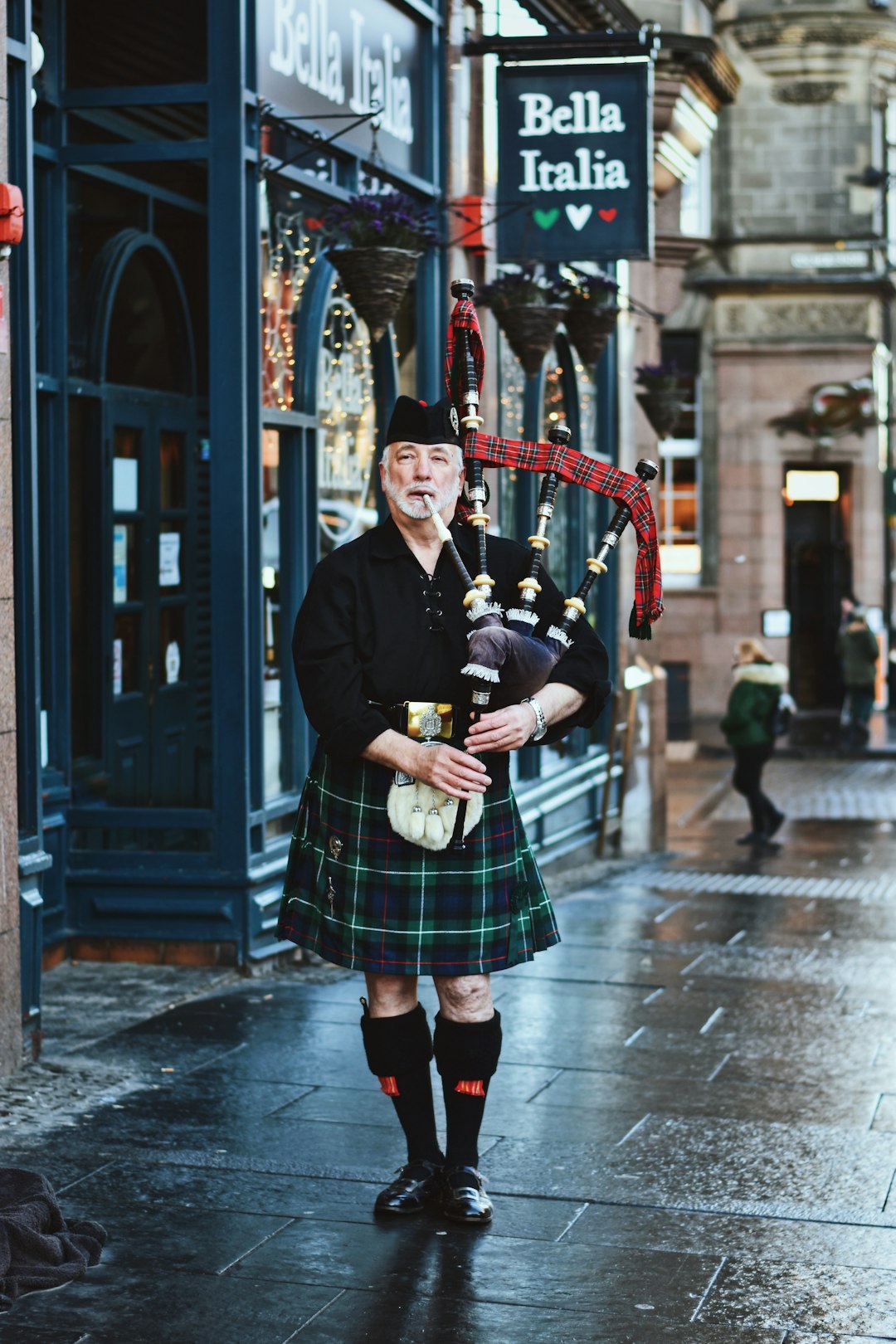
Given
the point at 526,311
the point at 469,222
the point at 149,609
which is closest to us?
the point at 149,609

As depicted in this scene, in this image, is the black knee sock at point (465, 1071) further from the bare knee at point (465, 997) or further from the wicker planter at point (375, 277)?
the wicker planter at point (375, 277)

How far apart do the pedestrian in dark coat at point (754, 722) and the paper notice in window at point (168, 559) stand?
734 centimetres

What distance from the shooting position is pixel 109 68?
8.46m

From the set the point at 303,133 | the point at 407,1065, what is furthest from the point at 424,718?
the point at 303,133

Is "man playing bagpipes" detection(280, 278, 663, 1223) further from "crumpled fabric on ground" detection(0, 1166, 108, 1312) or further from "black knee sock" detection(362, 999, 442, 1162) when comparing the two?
"crumpled fabric on ground" detection(0, 1166, 108, 1312)

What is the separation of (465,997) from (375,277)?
4.78 metres

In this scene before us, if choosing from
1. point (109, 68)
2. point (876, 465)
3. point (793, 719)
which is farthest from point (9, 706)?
point (876, 465)

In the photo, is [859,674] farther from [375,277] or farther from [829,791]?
[375,277]

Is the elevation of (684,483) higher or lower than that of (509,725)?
higher

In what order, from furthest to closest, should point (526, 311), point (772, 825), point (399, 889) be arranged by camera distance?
point (772, 825) < point (526, 311) < point (399, 889)

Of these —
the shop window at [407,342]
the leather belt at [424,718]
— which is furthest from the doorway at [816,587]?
the leather belt at [424,718]

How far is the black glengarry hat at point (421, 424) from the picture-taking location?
4957 millimetres

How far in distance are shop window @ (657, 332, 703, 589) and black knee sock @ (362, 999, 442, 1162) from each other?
24.4m

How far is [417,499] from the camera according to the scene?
16.3ft
